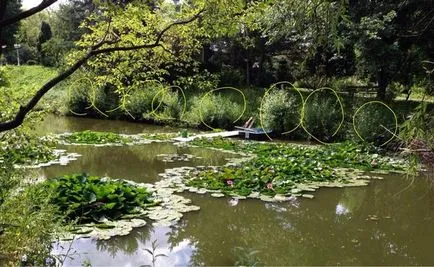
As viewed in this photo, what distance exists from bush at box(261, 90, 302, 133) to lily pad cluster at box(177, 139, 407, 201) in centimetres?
231

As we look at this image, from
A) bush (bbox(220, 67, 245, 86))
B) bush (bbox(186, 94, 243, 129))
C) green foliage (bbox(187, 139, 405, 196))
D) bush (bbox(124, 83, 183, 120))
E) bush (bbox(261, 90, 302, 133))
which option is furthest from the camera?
bush (bbox(220, 67, 245, 86))

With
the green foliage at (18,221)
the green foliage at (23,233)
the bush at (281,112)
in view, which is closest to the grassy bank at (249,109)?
the bush at (281,112)

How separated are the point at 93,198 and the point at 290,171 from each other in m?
3.65

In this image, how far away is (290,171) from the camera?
7.98 meters

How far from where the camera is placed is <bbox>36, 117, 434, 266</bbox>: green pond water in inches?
190

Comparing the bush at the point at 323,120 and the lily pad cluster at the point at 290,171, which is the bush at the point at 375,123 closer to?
the lily pad cluster at the point at 290,171

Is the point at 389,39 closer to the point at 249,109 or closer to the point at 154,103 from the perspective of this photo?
the point at 249,109

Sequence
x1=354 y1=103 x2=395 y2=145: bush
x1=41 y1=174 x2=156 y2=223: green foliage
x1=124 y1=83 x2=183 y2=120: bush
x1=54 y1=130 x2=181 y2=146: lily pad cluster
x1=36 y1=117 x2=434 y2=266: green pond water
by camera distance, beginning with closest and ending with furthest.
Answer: x1=36 y1=117 x2=434 y2=266: green pond water, x1=41 y1=174 x2=156 y2=223: green foliage, x1=354 y1=103 x2=395 y2=145: bush, x1=54 y1=130 x2=181 y2=146: lily pad cluster, x1=124 y1=83 x2=183 y2=120: bush

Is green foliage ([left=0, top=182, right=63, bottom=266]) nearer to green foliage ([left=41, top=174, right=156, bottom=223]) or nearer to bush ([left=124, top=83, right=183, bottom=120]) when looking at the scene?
green foliage ([left=41, top=174, right=156, bottom=223])

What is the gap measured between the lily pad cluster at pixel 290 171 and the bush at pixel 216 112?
12.6 ft

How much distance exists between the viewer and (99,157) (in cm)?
1012

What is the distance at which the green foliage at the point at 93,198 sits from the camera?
5.57 metres

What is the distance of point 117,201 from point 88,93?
1257 centimetres

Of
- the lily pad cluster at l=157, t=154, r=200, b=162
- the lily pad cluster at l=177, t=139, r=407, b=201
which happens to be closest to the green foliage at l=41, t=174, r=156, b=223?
the lily pad cluster at l=177, t=139, r=407, b=201
